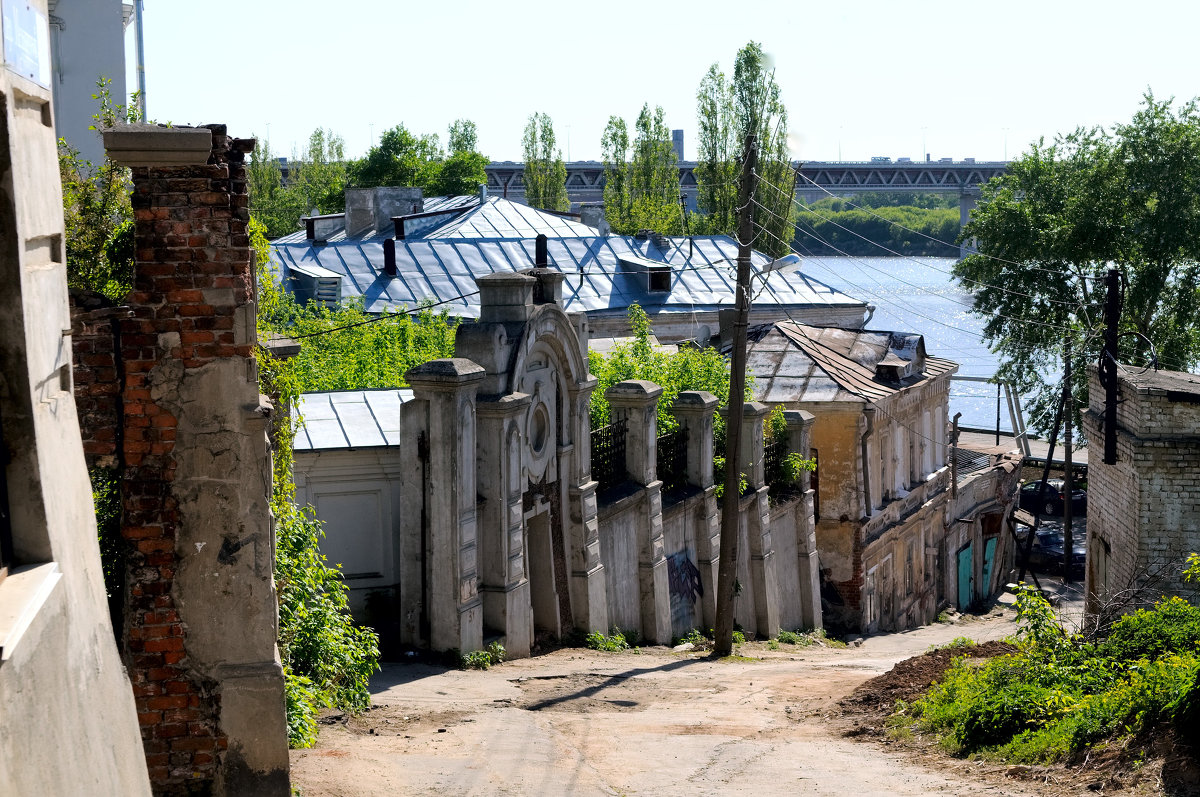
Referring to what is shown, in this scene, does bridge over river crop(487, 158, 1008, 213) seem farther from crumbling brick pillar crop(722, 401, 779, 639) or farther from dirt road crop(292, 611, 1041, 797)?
dirt road crop(292, 611, 1041, 797)

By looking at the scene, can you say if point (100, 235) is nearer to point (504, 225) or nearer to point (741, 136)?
point (504, 225)

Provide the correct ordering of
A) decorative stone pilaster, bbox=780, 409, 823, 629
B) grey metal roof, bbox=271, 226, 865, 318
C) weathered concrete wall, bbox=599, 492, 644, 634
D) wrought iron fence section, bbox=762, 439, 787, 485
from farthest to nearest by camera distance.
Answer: grey metal roof, bbox=271, 226, 865, 318
decorative stone pilaster, bbox=780, 409, 823, 629
wrought iron fence section, bbox=762, 439, 787, 485
weathered concrete wall, bbox=599, 492, 644, 634

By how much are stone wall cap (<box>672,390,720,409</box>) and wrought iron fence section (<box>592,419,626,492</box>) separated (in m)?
1.61

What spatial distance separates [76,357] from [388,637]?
19.1 feet

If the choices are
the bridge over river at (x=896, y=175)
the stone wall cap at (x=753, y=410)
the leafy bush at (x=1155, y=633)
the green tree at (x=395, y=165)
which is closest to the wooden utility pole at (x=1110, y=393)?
the leafy bush at (x=1155, y=633)

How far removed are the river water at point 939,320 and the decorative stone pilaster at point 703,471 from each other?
79.6 ft

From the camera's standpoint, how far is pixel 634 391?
606 inches

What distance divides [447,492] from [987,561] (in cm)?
2167

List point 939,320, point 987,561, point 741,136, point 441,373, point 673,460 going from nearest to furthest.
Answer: point 441,373
point 673,460
point 987,561
point 741,136
point 939,320

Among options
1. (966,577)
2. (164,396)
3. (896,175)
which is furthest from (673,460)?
(896,175)

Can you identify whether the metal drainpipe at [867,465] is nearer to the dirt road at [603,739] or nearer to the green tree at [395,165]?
the dirt road at [603,739]

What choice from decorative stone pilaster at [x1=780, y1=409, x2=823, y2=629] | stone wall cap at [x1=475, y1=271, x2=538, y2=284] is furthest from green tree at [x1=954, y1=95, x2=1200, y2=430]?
stone wall cap at [x1=475, y1=271, x2=538, y2=284]

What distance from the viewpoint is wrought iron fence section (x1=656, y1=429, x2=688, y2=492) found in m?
16.8

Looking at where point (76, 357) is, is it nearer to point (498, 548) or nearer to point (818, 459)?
point (498, 548)
